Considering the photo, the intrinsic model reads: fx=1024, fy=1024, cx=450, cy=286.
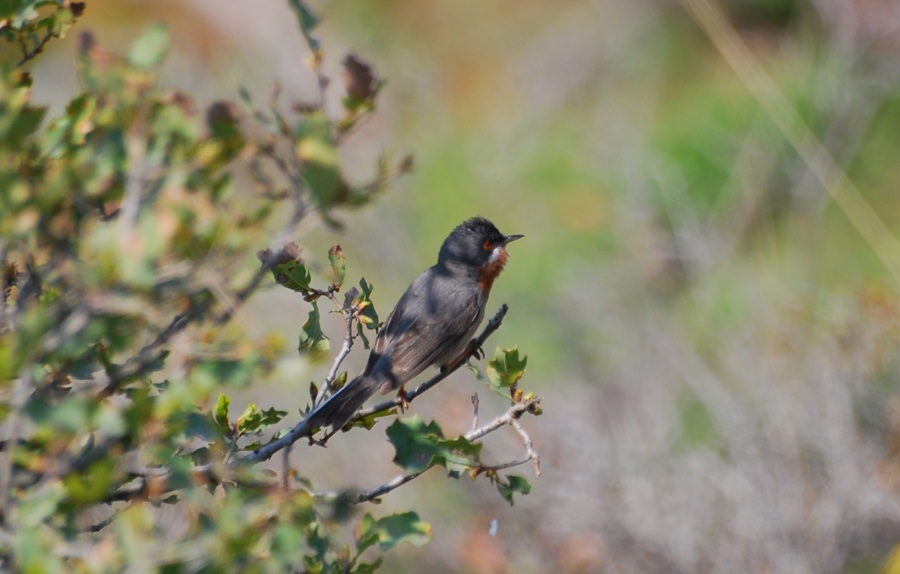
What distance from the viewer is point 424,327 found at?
4602 millimetres

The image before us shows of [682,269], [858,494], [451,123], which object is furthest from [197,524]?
[451,123]

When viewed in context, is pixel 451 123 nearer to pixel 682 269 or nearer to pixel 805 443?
pixel 682 269

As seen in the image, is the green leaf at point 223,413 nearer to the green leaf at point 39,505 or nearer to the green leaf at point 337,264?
the green leaf at point 337,264

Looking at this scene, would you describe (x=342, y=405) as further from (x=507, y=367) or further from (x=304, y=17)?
(x=304, y=17)

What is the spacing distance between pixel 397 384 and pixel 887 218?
23.0 ft

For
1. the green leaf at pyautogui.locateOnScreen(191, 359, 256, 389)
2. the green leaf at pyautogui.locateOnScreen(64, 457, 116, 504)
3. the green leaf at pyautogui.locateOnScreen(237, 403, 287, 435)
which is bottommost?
the green leaf at pyautogui.locateOnScreen(64, 457, 116, 504)

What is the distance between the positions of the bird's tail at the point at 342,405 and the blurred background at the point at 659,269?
A: 158 mm

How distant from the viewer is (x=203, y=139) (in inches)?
96.8

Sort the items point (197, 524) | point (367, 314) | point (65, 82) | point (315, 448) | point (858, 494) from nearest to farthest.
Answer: point (197, 524) → point (367, 314) → point (858, 494) → point (315, 448) → point (65, 82)

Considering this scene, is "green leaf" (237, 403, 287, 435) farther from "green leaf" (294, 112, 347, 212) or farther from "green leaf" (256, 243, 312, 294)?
"green leaf" (294, 112, 347, 212)

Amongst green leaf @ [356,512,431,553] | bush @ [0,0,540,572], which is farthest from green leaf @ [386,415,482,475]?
green leaf @ [356,512,431,553]

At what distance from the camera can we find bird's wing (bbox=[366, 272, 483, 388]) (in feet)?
14.3

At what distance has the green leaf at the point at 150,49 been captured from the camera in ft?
6.74

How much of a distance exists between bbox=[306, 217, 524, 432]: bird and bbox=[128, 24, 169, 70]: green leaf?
6.36 feet
